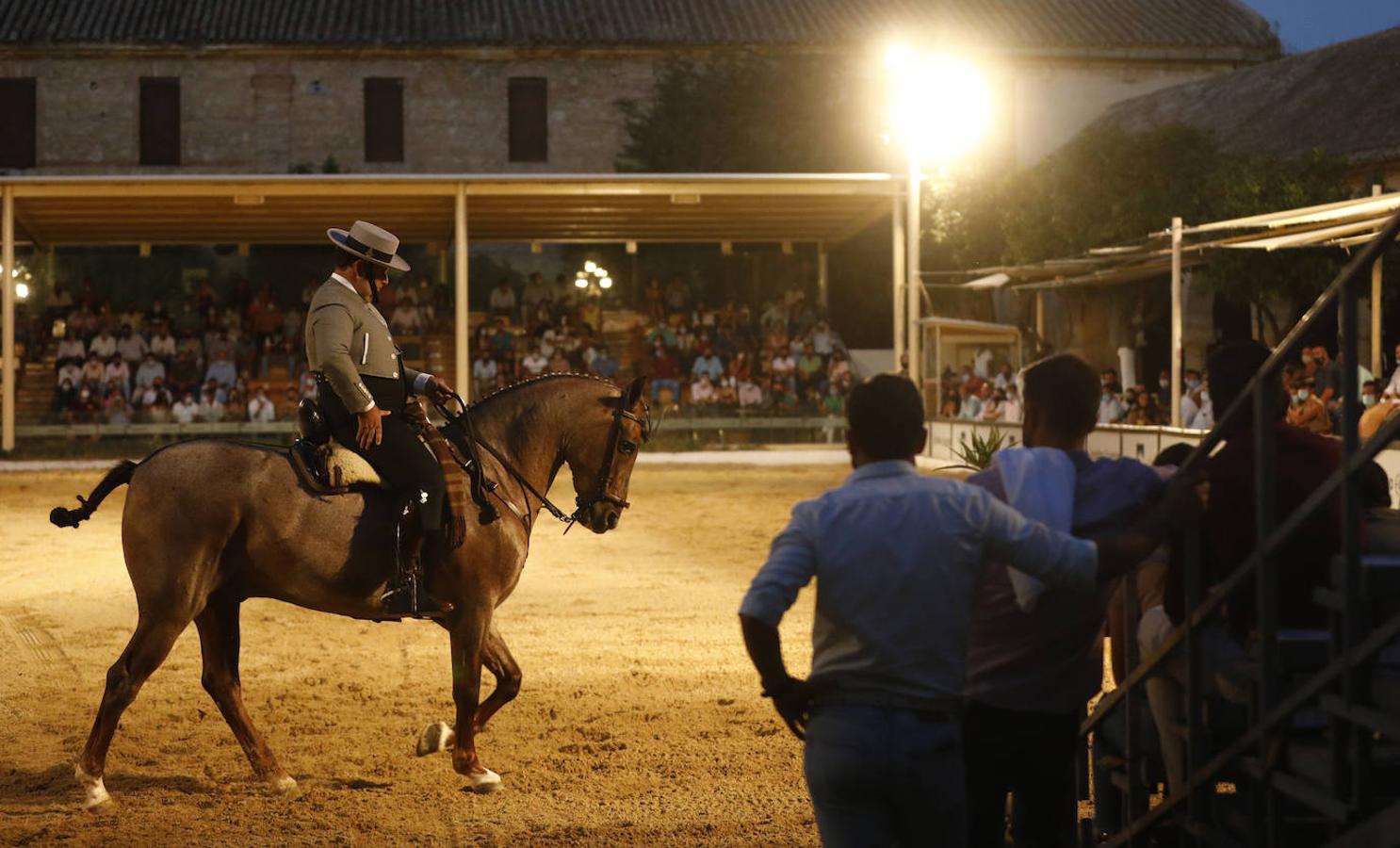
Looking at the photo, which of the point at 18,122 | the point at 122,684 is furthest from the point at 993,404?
the point at 18,122

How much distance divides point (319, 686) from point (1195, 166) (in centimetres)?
2503

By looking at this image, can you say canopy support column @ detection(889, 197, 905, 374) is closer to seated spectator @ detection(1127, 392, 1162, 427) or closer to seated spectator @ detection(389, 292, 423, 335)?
seated spectator @ detection(1127, 392, 1162, 427)

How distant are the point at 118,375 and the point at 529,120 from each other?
17444 millimetres

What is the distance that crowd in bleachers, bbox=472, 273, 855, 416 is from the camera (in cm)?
2914

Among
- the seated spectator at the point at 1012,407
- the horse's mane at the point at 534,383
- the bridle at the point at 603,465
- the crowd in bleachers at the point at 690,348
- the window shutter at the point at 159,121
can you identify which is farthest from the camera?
the window shutter at the point at 159,121

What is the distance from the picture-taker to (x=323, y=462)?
7.18 metres

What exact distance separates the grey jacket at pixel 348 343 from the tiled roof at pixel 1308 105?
25.0 meters

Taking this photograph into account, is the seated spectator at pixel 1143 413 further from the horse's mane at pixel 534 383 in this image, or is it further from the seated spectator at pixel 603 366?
the horse's mane at pixel 534 383

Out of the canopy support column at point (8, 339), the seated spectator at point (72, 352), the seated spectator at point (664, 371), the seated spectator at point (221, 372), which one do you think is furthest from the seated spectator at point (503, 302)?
the canopy support column at point (8, 339)

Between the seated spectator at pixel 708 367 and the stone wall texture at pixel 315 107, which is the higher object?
the stone wall texture at pixel 315 107

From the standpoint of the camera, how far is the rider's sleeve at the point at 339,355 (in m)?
6.78

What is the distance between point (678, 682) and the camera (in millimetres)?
9031

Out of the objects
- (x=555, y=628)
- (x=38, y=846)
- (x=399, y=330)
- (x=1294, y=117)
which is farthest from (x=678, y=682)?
(x=1294, y=117)

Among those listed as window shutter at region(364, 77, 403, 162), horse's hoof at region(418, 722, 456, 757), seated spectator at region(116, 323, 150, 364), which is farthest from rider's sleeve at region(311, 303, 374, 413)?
window shutter at region(364, 77, 403, 162)
